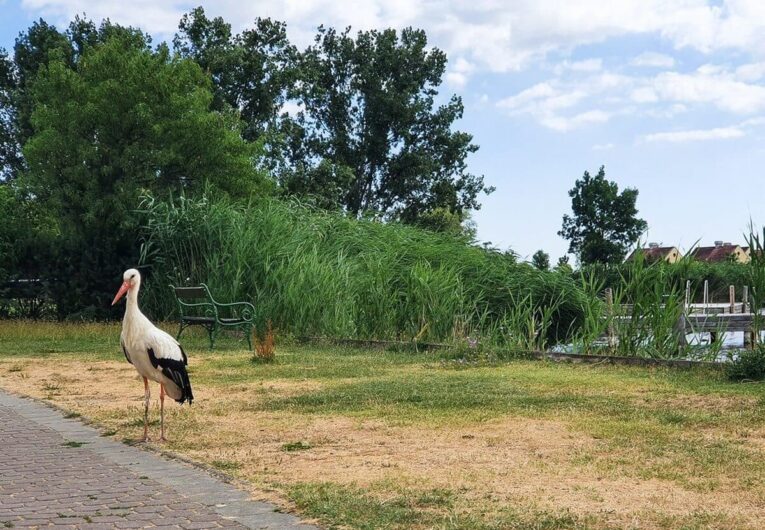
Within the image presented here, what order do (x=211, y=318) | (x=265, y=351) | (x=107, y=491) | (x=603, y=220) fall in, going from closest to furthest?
(x=107, y=491), (x=265, y=351), (x=211, y=318), (x=603, y=220)

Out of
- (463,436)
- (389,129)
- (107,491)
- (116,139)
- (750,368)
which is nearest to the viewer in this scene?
(107,491)

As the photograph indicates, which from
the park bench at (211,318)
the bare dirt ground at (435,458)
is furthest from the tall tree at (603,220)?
the bare dirt ground at (435,458)

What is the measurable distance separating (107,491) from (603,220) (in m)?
68.7

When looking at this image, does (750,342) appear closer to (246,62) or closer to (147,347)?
(147,347)

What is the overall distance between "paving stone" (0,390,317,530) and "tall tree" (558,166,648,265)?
65082 mm

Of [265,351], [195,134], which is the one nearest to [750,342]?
[265,351]

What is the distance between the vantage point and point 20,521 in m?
5.23

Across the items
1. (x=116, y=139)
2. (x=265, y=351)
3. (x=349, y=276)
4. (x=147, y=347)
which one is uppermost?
(x=116, y=139)

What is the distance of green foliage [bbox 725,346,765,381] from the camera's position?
11.7 meters

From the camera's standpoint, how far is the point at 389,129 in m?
53.8

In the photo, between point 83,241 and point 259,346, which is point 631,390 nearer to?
point 259,346

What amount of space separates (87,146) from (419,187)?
2773 centimetres

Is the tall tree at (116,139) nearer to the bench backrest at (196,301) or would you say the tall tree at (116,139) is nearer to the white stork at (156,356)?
the bench backrest at (196,301)

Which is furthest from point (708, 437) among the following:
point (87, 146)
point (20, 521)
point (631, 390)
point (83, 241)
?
point (87, 146)
